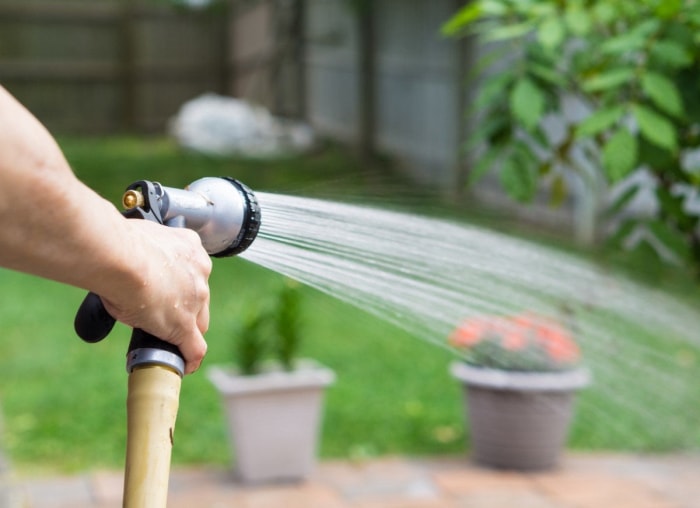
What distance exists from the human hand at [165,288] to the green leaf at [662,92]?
4.81ft

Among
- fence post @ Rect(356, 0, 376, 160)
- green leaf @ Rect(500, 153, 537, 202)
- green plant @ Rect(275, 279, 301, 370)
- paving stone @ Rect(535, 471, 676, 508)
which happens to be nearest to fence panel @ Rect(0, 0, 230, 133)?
fence post @ Rect(356, 0, 376, 160)

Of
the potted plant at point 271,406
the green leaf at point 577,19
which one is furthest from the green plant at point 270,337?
the green leaf at point 577,19

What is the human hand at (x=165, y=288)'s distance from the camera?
0.86 metres

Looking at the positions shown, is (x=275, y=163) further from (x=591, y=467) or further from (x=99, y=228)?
(x=99, y=228)

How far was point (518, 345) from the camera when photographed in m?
4.07

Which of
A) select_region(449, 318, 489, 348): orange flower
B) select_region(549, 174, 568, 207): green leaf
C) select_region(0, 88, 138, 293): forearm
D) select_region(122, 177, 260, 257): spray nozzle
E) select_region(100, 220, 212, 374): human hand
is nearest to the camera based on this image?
select_region(0, 88, 138, 293): forearm

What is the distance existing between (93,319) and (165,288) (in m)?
0.08

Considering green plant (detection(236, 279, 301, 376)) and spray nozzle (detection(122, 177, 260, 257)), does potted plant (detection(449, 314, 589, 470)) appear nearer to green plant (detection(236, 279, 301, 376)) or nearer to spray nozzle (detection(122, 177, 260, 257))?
green plant (detection(236, 279, 301, 376))

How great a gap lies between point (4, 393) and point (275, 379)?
1.70 metres

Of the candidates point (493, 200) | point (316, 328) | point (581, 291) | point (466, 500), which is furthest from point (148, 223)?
point (493, 200)

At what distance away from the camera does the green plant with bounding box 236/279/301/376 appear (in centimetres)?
396

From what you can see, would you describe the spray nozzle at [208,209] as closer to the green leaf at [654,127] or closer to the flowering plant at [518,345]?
the green leaf at [654,127]

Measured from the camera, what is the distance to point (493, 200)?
928 centimetres

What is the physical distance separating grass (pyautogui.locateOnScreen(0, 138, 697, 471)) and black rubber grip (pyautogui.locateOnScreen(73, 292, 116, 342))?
162cm
